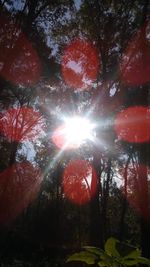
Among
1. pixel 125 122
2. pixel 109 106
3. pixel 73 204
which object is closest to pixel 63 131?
pixel 125 122

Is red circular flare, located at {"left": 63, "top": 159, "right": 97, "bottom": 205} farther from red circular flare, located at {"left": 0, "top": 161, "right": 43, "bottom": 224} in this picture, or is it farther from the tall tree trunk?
the tall tree trunk

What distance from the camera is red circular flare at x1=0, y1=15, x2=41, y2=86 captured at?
573 inches

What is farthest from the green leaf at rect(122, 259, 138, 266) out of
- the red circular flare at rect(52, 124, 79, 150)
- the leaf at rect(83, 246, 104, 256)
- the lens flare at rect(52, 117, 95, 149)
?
the red circular flare at rect(52, 124, 79, 150)

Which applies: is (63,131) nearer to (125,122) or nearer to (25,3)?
(125,122)

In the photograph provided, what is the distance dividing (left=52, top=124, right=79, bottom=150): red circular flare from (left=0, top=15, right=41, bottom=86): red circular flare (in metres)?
7.05

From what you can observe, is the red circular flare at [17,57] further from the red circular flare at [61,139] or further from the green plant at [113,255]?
the green plant at [113,255]

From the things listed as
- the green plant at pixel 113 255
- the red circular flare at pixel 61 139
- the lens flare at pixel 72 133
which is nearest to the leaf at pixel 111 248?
the green plant at pixel 113 255

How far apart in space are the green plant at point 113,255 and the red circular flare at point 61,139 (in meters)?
25.5

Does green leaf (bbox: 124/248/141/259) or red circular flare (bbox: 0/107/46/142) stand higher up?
red circular flare (bbox: 0/107/46/142)

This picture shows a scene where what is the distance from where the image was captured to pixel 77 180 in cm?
4075

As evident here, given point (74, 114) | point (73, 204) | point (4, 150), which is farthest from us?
point (73, 204)

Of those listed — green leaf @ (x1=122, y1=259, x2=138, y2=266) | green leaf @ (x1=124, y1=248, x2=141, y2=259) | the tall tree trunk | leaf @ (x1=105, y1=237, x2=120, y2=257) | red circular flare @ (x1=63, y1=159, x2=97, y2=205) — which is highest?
red circular flare @ (x1=63, y1=159, x2=97, y2=205)

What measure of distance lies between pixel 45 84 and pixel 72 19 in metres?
5.47

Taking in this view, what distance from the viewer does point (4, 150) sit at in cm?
3288
